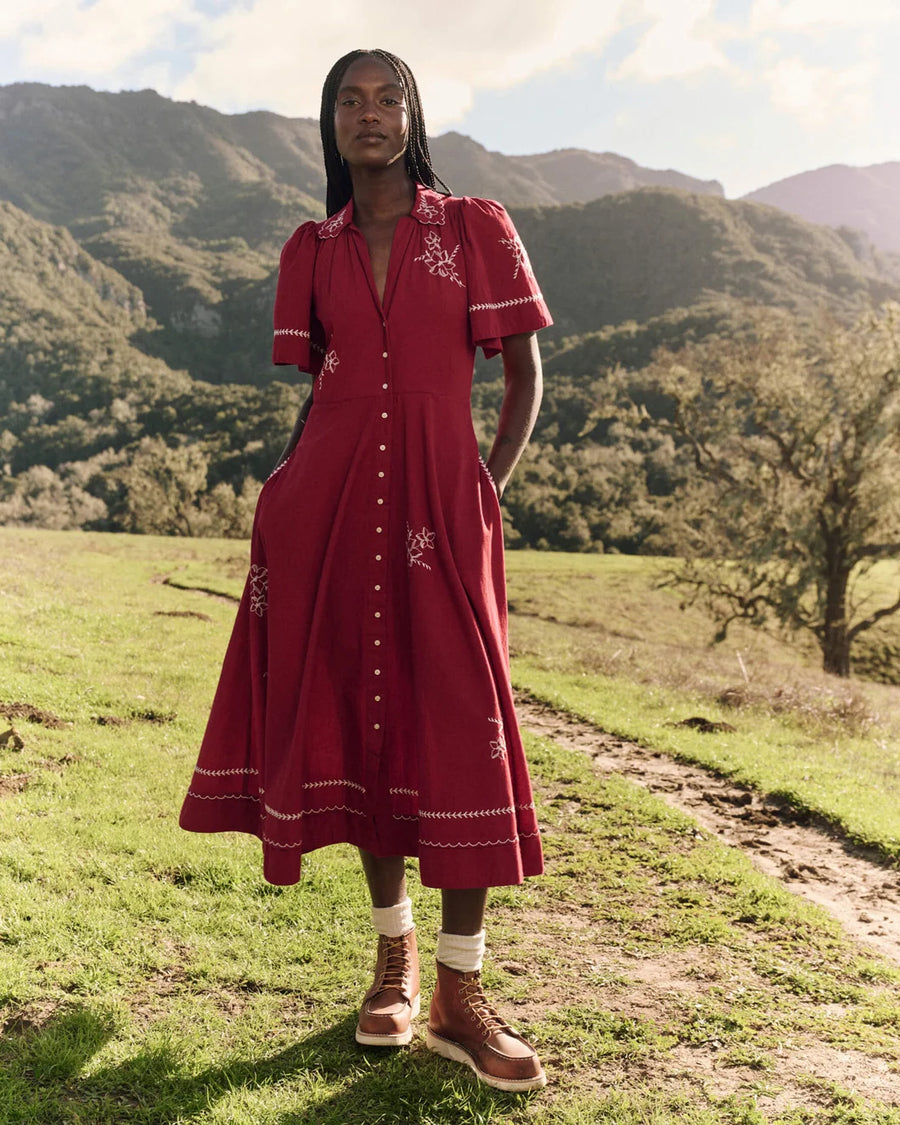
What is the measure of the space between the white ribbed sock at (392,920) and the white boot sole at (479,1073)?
324 mm

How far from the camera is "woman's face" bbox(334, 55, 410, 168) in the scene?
279 centimetres

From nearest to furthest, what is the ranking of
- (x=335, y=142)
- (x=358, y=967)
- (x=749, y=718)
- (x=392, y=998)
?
1. (x=392, y=998)
2. (x=335, y=142)
3. (x=358, y=967)
4. (x=749, y=718)

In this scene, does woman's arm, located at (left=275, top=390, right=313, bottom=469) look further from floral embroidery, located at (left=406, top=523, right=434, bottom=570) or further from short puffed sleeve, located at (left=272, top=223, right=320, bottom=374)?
floral embroidery, located at (left=406, top=523, right=434, bottom=570)

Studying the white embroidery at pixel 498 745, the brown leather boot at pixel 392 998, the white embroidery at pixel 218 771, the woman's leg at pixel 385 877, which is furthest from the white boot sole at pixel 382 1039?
the white embroidery at pixel 498 745

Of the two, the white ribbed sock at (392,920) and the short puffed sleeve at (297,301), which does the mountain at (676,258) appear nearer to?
the short puffed sleeve at (297,301)

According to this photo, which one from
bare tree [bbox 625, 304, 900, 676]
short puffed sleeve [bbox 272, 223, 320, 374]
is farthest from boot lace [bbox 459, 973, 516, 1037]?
bare tree [bbox 625, 304, 900, 676]

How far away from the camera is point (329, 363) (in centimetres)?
286

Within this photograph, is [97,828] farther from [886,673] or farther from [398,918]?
[886,673]

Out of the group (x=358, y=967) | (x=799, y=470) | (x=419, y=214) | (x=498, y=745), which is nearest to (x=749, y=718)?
(x=358, y=967)

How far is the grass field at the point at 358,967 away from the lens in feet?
8.35

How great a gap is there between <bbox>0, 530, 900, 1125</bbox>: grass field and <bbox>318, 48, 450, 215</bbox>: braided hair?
9.58 feet

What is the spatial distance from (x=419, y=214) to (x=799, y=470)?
1850 centimetres

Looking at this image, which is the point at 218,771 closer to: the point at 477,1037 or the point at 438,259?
the point at 477,1037

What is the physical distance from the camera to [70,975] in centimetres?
312
